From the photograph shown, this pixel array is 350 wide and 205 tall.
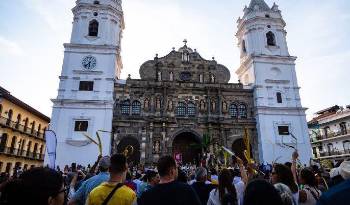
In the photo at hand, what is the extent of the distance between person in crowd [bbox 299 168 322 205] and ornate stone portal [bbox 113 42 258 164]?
71.5 ft

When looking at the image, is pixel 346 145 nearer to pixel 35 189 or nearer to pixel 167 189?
pixel 167 189

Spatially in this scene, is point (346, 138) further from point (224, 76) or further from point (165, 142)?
point (165, 142)

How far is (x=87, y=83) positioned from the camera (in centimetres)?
2730

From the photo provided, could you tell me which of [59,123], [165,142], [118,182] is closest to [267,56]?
[165,142]

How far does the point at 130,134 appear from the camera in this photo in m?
26.6

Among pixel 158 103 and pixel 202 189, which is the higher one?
pixel 158 103

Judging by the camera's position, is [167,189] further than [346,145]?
No

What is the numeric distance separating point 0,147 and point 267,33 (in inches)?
1266

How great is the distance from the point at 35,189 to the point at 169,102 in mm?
26167

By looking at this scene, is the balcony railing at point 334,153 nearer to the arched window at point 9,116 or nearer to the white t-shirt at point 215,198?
the white t-shirt at point 215,198

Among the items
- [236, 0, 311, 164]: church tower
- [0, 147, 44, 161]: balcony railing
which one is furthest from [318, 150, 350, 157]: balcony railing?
[0, 147, 44, 161]: balcony railing

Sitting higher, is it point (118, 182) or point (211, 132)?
point (211, 132)

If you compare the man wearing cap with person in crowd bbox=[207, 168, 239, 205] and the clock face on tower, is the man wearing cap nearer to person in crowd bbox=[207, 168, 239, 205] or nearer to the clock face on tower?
person in crowd bbox=[207, 168, 239, 205]

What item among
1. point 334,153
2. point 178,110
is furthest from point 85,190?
point 334,153
